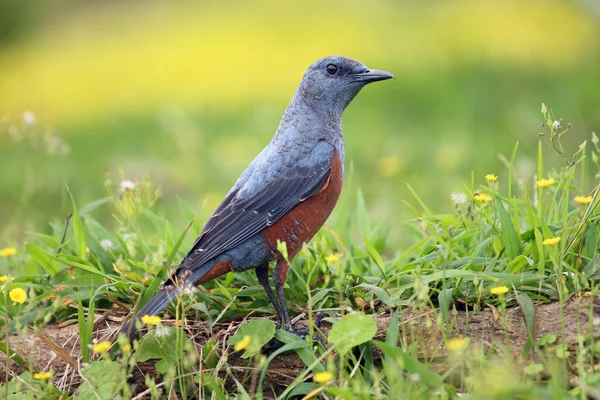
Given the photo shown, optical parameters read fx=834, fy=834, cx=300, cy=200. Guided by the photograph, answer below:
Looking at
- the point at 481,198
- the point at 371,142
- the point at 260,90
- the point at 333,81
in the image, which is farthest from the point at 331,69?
the point at 260,90

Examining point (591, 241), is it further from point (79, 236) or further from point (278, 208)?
point (79, 236)

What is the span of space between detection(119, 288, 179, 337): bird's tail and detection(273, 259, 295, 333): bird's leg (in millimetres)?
525

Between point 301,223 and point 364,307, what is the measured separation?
0.57 m

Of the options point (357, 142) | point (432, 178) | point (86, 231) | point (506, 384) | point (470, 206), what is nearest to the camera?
point (506, 384)

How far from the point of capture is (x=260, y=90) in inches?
471

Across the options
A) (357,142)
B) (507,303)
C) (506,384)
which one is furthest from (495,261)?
(357,142)

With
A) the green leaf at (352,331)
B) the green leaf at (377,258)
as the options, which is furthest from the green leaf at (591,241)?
the green leaf at (352,331)

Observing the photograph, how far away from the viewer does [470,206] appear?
14.4 feet

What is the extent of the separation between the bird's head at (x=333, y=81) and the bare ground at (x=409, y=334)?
1.34 meters

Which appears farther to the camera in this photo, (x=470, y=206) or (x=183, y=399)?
(x=470, y=206)

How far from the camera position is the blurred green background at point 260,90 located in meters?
8.51

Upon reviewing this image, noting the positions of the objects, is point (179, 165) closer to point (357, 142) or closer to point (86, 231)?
point (357, 142)

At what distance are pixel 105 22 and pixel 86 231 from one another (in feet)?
43.0

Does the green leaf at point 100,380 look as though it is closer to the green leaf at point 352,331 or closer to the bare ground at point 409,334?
the bare ground at point 409,334
